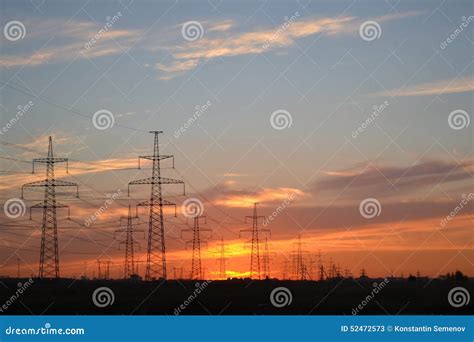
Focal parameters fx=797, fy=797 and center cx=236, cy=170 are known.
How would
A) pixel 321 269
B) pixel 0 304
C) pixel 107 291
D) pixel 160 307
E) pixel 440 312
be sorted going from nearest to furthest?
pixel 440 312 → pixel 160 307 → pixel 0 304 → pixel 107 291 → pixel 321 269

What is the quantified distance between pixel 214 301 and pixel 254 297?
304 inches

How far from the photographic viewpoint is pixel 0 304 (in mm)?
81812

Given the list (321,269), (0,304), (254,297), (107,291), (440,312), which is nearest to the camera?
(440,312)

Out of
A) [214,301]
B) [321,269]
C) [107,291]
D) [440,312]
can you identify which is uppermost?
[321,269]

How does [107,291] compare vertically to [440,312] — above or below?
above

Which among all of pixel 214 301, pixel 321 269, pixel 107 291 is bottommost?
pixel 214 301

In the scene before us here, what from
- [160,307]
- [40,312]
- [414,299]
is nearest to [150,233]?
[160,307]

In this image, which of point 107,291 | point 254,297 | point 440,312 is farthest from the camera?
point 107,291

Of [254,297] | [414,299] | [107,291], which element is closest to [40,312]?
[254,297]

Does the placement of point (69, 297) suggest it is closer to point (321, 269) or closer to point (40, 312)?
point (40, 312)

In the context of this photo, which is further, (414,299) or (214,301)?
(414,299)

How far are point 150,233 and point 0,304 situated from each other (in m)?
19.6

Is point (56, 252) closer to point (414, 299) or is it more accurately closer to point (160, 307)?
point (160, 307)

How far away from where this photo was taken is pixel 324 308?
249 feet
